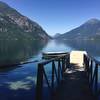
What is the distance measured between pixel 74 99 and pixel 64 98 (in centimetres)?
58

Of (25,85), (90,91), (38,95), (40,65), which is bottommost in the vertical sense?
(25,85)

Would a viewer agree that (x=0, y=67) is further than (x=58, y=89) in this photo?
No

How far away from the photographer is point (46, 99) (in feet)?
65.3

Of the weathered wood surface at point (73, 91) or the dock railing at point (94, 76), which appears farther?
the weathered wood surface at point (73, 91)

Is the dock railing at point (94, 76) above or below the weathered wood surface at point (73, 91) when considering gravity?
above

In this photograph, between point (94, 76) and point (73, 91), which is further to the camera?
point (73, 91)

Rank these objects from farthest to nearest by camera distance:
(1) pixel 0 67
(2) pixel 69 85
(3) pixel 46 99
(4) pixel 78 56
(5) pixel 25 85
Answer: (4) pixel 78 56 → (5) pixel 25 85 → (3) pixel 46 99 → (2) pixel 69 85 → (1) pixel 0 67

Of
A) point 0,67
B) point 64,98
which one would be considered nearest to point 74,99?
point 64,98

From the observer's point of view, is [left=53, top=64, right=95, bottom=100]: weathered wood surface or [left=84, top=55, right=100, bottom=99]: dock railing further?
[left=53, top=64, right=95, bottom=100]: weathered wood surface

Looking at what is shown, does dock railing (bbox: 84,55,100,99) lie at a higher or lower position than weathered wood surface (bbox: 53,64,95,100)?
higher

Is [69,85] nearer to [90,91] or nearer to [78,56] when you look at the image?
[90,91]

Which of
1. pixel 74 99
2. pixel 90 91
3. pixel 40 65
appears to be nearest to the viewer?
pixel 40 65

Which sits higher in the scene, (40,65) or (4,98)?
(40,65)

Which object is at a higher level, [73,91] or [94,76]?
[94,76]
